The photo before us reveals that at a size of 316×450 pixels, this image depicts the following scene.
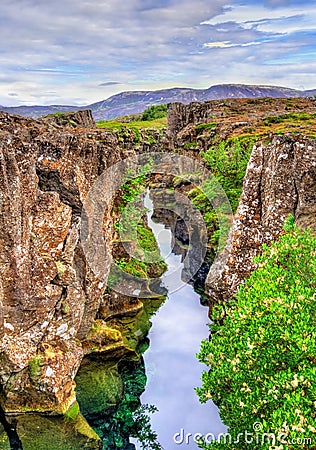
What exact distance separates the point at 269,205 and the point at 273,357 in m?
12.8

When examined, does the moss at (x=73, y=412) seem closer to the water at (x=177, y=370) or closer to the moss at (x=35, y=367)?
the moss at (x=35, y=367)

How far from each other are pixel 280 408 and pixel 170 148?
94.4 m

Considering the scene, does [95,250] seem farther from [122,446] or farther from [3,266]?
[122,446]

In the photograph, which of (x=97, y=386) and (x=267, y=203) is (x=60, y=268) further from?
(x=267, y=203)

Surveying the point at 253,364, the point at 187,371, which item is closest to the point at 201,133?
the point at 187,371

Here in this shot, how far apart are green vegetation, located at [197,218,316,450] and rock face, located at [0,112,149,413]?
11.5m

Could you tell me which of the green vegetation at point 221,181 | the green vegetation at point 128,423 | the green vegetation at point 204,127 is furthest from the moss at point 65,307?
the green vegetation at point 204,127

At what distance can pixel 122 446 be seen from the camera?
1081 inches

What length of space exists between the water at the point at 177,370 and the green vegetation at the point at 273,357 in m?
12.5

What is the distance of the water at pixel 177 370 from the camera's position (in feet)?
96.1

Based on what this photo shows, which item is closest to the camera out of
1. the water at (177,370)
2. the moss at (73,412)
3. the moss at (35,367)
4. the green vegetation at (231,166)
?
the moss at (35,367)

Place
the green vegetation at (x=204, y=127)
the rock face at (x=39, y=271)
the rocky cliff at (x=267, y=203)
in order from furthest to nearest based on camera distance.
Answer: the green vegetation at (x=204, y=127) < the rocky cliff at (x=267, y=203) < the rock face at (x=39, y=271)

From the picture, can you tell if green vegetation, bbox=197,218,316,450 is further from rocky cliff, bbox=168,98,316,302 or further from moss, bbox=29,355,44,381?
moss, bbox=29,355,44,381

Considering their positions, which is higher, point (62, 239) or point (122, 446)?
point (62, 239)
